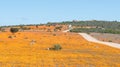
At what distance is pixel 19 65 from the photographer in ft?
86.6

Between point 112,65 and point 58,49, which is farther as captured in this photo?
point 58,49

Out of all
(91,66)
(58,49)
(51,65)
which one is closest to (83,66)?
(91,66)

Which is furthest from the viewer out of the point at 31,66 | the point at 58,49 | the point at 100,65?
the point at 58,49

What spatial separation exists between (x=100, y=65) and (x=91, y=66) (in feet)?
3.92

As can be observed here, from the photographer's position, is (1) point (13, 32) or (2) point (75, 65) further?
(1) point (13, 32)

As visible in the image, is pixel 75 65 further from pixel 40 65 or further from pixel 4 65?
pixel 4 65

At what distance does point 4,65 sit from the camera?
26.0 metres

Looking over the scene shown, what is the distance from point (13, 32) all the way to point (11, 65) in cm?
8653

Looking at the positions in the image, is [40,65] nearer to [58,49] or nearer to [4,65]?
[4,65]

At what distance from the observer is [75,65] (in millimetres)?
27469

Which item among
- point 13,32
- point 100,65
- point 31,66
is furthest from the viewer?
point 13,32

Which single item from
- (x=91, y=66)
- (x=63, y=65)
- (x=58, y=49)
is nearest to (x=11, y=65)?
(x=63, y=65)

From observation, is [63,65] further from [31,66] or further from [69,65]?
[31,66]

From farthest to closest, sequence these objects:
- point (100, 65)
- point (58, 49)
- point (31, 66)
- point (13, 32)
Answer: point (13, 32) < point (58, 49) < point (100, 65) < point (31, 66)
